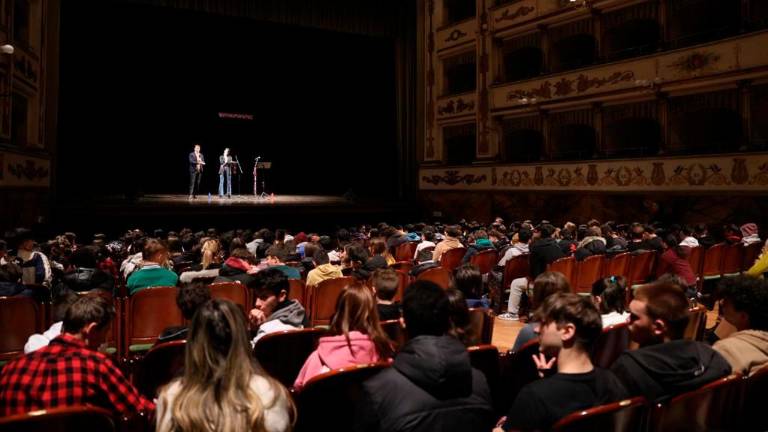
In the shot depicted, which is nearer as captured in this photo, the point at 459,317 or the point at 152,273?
the point at 459,317

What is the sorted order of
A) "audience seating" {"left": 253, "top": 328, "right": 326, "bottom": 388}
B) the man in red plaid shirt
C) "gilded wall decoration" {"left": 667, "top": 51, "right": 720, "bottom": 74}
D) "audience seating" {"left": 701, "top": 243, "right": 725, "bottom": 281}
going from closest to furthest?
the man in red plaid shirt
"audience seating" {"left": 253, "top": 328, "right": 326, "bottom": 388}
"audience seating" {"left": 701, "top": 243, "right": 725, "bottom": 281}
"gilded wall decoration" {"left": 667, "top": 51, "right": 720, "bottom": 74}

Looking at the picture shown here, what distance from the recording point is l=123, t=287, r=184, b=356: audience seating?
4.04 metres

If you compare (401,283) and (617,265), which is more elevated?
(617,265)

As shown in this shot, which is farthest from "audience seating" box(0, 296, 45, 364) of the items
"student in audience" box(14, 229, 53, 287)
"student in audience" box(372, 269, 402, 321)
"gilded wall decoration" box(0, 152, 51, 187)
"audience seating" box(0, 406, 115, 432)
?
"gilded wall decoration" box(0, 152, 51, 187)

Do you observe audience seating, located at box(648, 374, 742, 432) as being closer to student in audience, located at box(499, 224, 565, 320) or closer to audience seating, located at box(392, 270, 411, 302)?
audience seating, located at box(392, 270, 411, 302)

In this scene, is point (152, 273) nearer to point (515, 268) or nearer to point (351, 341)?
point (351, 341)

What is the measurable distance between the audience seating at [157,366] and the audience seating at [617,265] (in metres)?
4.80

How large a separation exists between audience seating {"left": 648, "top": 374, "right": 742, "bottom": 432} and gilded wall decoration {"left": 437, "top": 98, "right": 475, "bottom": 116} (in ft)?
47.8

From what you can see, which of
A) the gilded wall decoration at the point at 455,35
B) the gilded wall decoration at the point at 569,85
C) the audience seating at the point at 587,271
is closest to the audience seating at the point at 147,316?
the audience seating at the point at 587,271

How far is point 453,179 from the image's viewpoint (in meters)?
16.5

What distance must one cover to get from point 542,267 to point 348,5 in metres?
12.2

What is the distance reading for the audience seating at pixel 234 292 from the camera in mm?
4168

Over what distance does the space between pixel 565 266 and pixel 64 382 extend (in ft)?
15.9

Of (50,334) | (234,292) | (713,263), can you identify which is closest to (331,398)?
(50,334)
